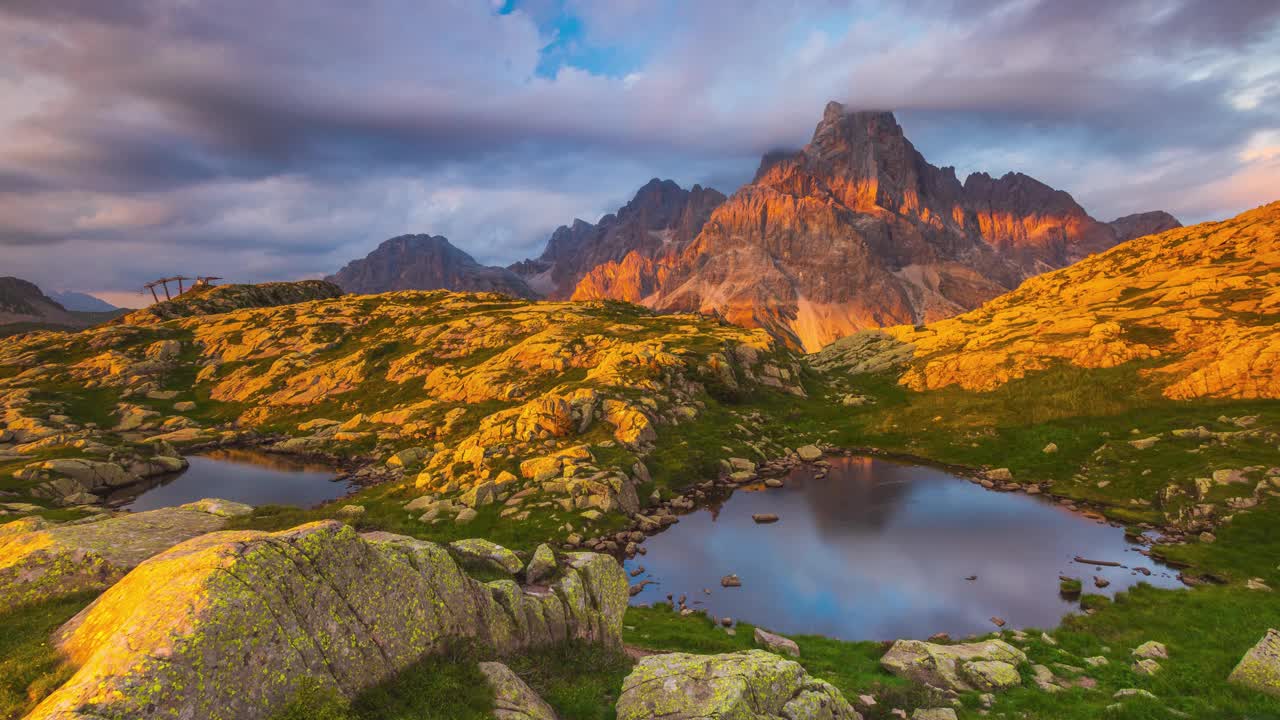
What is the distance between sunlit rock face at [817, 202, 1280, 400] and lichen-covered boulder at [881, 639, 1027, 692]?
85.1 meters

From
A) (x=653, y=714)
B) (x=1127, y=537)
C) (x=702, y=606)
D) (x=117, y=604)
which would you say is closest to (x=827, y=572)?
(x=702, y=606)

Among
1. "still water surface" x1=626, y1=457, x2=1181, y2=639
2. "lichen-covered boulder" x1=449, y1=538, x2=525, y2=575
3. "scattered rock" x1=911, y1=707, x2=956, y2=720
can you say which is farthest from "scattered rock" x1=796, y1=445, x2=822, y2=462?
"lichen-covered boulder" x1=449, y1=538, x2=525, y2=575

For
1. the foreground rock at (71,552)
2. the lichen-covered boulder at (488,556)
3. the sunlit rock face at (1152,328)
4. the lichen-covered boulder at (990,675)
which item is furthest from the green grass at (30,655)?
the sunlit rock face at (1152,328)

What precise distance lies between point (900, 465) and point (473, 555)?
83387mm

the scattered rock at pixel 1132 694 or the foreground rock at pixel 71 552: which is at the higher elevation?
the foreground rock at pixel 71 552

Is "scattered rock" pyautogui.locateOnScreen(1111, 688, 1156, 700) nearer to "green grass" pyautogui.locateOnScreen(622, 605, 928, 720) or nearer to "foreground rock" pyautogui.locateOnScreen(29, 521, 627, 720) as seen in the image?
"green grass" pyautogui.locateOnScreen(622, 605, 928, 720)

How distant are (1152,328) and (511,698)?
14286cm

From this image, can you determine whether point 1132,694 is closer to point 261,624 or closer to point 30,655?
point 261,624

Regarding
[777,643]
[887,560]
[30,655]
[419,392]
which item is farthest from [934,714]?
[419,392]

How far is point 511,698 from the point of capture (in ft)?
50.8

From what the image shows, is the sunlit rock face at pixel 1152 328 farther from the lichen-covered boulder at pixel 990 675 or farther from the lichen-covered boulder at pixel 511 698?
the lichen-covered boulder at pixel 511 698

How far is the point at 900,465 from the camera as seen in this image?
86.8 meters

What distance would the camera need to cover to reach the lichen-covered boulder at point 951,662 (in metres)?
25.4

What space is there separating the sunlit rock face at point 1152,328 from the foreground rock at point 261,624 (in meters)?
114
